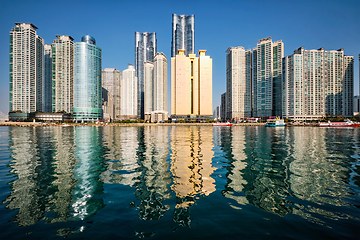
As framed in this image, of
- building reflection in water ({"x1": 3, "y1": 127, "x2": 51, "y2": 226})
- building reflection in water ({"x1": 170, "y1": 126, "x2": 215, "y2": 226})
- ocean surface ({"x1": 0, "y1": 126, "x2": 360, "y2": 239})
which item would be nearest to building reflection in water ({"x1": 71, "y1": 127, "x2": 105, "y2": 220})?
ocean surface ({"x1": 0, "y1": 126, "x2": 360, "y2": 239})

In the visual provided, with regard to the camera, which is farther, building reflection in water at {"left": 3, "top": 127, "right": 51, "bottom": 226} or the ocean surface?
building reflection in water at {"left": 3, "top": 127, "right": 51, "bottom": 226}

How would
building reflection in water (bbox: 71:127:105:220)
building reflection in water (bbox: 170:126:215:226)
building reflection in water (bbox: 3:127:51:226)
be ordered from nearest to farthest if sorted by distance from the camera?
building reflection in water (bbox: 3:127:51:226), building reflection in water (bbox: 170:126:215:226), building reflection in water (bbox: 71:127:105:220)

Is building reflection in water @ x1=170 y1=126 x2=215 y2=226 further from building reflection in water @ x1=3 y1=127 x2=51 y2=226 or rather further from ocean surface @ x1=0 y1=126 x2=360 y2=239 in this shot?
building reflection in water @ x1=3 y1=127 x2=51 y2=226

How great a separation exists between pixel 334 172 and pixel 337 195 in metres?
6.80

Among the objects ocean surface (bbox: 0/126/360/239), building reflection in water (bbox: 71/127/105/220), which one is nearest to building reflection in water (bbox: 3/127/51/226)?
ocean surface (bbox: 0/126/360/239)

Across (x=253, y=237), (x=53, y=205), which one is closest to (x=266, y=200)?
(x=253, y=237)

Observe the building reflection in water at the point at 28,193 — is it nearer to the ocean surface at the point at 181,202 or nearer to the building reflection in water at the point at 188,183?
the ocean surface at the point at 181,202

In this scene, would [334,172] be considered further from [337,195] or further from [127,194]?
[127,194]

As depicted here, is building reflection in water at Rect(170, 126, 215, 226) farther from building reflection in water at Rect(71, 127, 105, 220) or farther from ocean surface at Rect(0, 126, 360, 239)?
building reflection in water at Rect(71, 127, 105, 220)

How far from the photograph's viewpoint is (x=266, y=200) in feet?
34.9

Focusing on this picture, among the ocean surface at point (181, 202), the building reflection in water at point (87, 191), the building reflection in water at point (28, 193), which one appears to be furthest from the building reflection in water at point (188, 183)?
the building reflection in water at point (28, 193)

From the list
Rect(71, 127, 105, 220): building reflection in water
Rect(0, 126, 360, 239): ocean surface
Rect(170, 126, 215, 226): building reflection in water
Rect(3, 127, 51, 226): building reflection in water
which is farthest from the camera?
Rect(71, 127, 105, 220): building reflection in water

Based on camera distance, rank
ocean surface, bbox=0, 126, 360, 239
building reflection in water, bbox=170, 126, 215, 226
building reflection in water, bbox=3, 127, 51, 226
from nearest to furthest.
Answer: ocean surface, bbox=0, 126, 360, 239, building reflection in water, bbox=3, 127, 51, 226, building reflection in water, bbox=170, 126, 215, 226

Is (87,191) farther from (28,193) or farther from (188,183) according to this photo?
(188,183)
